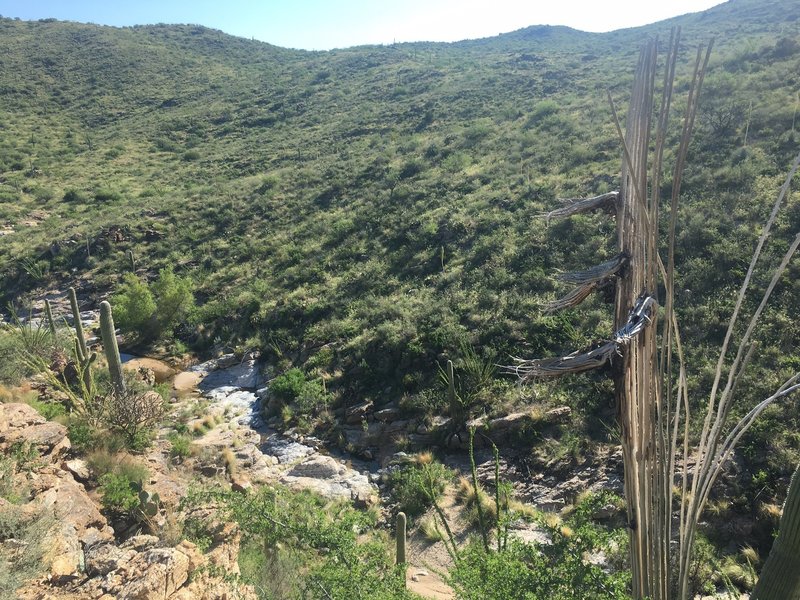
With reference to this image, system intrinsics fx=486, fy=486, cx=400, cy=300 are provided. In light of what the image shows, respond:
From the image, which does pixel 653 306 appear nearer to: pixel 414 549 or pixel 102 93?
pixel 414 549

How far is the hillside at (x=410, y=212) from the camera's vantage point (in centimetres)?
976

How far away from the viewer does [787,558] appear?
125cm

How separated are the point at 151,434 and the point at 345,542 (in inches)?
211

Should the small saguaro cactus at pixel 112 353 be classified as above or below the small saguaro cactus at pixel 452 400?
above

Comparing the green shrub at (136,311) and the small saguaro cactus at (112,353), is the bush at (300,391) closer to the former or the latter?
the small saguaro cactus at (112,353)

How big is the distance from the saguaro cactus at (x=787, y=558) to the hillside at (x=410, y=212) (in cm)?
179

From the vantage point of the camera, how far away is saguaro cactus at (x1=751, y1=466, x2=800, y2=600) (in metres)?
1.23

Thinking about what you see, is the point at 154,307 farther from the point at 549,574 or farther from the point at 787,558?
the point at 787,558

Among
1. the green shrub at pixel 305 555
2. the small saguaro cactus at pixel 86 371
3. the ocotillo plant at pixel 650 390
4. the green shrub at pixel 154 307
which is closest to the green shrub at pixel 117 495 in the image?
the green shrub at pixel 305 555

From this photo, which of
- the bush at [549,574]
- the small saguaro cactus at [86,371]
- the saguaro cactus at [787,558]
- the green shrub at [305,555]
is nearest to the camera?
the saguaro cactus at [787,558]

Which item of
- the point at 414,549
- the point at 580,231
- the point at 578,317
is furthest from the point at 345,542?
the point at 580,231

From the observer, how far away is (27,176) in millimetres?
27141

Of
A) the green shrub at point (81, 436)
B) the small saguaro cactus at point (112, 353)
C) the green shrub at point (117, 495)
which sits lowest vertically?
the green shrub at point (117, 495)

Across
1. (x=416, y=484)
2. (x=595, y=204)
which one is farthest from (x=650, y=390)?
(x=416, y=484)
